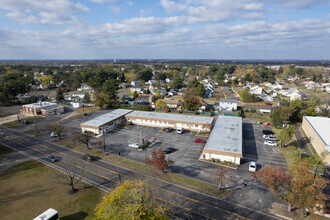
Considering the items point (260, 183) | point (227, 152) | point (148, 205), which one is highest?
point (148, 205)

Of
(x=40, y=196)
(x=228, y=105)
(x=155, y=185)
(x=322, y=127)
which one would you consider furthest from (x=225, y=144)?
(x=228, y=105)

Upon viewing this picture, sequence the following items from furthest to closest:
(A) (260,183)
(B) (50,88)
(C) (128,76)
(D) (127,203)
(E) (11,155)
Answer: (C) (128,76) → (B) (50,88) → (E) (11,155) → (A) (260,183) → (D) (127,203)

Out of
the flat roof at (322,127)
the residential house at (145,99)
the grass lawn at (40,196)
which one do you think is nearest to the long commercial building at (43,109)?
the residential house at (145,99)

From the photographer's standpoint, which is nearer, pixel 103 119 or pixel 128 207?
pixel 128 207

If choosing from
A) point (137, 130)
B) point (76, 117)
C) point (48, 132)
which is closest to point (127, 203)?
point (137, 130)

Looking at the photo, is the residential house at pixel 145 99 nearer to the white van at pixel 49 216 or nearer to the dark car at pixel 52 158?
the dark car at pixel 52 158

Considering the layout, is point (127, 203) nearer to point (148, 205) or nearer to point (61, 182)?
point (148, 205)

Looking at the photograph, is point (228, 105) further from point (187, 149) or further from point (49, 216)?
point (49, 216)
